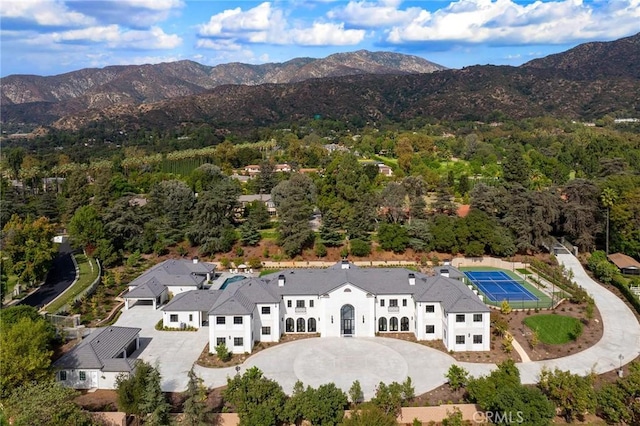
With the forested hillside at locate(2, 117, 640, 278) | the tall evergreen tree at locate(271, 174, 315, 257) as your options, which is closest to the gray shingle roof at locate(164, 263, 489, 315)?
the tall evergreen tree at locate(271, 174, 315, 257)

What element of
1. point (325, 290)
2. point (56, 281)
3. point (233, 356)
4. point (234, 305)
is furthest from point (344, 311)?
point (56, 281)

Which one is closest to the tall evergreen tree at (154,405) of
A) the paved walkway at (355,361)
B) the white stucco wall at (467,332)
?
the paved walkway at (355,361)

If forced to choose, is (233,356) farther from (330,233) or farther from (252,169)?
(252,169)

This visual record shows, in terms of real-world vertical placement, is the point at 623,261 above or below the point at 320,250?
below

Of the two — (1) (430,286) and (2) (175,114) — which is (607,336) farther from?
(2) (175,114)

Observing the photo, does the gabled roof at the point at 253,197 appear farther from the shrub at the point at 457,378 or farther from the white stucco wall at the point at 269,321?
the shrub at the point at 457,378

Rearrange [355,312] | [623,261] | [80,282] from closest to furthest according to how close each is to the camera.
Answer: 1. [355,312]
2. [80,282]
3. [623,261]
